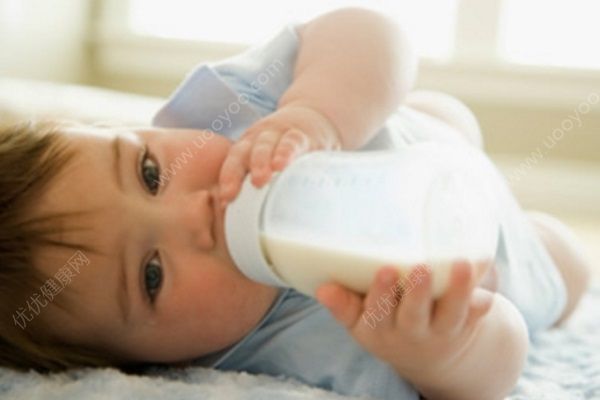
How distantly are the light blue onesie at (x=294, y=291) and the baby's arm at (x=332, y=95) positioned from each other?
58 mm

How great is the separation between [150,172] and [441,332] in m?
0.33

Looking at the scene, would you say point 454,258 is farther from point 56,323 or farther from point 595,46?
point 595,46

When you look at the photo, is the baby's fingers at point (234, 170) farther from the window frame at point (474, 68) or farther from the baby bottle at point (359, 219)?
the window frame at point (474, 68)

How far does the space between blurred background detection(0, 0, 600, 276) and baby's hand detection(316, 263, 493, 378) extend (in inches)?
53.0

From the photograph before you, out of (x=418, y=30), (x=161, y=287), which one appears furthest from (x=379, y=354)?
(x=418, y=30)

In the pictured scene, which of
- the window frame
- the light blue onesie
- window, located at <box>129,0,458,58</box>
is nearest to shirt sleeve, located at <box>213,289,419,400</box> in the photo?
the light blue onesie

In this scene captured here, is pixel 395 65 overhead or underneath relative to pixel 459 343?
overhead

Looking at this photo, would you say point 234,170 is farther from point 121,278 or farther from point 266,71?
point 266,71

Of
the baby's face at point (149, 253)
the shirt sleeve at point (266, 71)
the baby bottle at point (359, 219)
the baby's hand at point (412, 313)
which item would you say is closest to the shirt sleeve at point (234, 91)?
the shirt sleeve at point (266, 71)

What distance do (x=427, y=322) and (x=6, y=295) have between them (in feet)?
1.30

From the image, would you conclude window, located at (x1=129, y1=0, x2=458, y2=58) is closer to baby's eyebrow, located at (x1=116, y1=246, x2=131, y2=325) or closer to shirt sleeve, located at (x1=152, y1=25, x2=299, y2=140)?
shirt sleeve, located at (x1=152, y1=25, x2=299, y2=140)

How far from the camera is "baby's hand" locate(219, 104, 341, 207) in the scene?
740mm

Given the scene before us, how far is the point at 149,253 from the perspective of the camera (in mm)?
824

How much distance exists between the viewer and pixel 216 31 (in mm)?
2486
